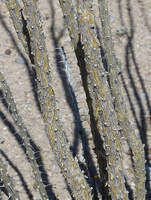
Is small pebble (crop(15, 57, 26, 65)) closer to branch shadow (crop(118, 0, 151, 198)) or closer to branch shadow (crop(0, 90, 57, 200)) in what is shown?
branch shadow (crop(0, 90, 57, 200))

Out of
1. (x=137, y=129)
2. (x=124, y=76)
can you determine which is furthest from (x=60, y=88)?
(x=137, y=129)

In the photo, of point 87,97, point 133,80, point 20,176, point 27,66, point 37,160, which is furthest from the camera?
point 27,66

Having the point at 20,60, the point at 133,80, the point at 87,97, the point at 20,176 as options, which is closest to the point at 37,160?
the point at 20,176

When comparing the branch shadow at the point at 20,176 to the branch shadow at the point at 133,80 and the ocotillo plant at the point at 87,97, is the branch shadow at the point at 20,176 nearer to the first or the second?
the branch shadow at the point at 133,80

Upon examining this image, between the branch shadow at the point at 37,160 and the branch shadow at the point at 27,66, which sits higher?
the branch shadow at the point at 27,66

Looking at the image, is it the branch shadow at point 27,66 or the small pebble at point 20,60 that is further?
the small pebble at point 20,60

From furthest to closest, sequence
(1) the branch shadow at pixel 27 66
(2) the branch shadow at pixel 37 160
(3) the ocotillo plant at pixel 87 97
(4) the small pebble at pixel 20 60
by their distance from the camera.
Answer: (4) the small pebble at pixel 20 60, (1) the branch shadow at pixel 27 66, (2) the branch shadow at pixel 37 160, (3) the ocotillo plant at pixel 87 97

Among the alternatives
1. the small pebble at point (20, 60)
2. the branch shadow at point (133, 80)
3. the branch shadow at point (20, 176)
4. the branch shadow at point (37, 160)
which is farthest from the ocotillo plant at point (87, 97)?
the small pebble at point (20, 60)

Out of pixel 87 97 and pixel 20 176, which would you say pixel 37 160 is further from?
pixel 87 97

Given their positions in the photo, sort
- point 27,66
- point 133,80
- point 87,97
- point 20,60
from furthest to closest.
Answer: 1. point 20,60
2. point 27,66
3. point 133,80
4. point 87,97

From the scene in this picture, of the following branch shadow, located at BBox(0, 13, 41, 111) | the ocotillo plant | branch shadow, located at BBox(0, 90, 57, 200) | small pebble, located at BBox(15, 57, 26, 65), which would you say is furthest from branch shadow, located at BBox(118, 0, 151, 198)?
the ocotillo plant

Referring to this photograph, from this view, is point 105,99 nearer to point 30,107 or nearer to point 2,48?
point 30,107
